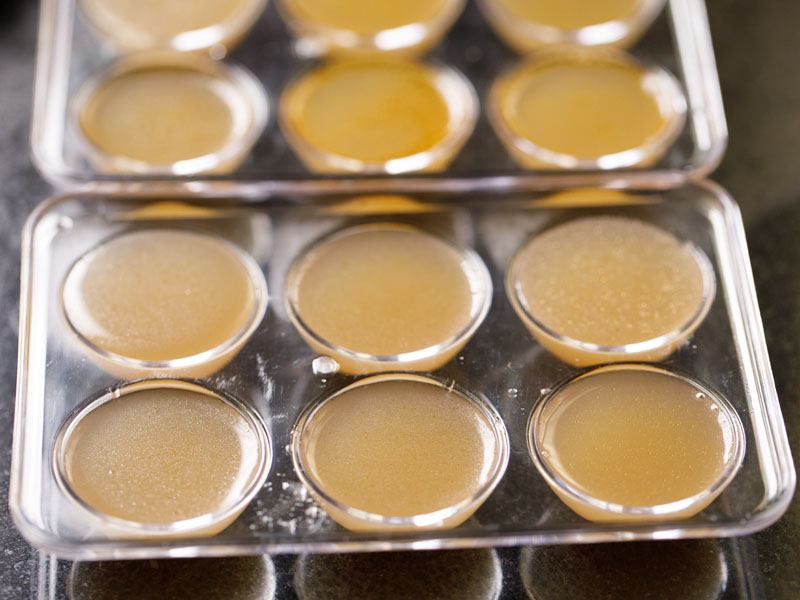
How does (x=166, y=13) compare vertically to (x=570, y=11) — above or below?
above

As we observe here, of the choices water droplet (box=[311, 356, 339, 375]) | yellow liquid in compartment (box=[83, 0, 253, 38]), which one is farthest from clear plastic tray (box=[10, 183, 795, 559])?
yellow liquid in compartment (box=[83, 0, 253, 38])

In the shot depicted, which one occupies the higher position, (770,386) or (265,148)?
(265,148)

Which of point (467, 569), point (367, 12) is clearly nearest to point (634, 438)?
point (467, 569)

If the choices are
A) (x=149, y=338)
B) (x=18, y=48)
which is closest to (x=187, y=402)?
(x=149, y=338)

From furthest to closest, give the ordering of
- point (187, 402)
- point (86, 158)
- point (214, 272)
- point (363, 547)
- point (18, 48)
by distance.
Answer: point (18, 48) → point (86, 158) → point (214, 272) → point (187, 402) → point (363, 547)

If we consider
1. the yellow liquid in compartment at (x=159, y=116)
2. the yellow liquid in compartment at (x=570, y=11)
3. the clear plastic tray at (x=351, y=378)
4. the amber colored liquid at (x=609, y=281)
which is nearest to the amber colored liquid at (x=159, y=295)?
the clear plastic tray at (x=351, y=378)

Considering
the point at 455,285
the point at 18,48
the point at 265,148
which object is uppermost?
the point at 18,48

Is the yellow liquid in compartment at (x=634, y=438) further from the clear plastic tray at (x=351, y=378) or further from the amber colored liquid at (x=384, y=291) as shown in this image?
the amber colored liquid at (x=384, y=291)

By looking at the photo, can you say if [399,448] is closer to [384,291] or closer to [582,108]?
[384,291]

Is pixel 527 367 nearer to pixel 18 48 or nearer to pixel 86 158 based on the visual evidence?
pixel 86 158
